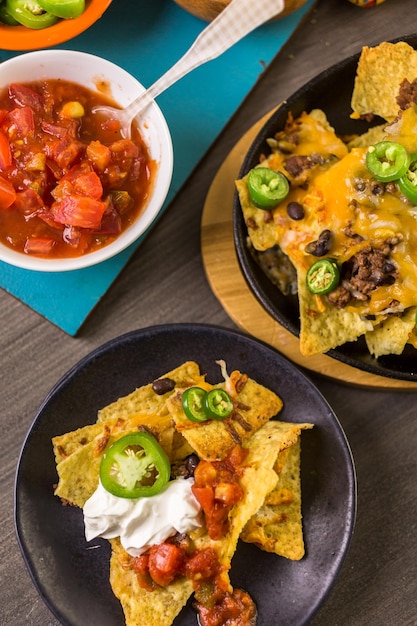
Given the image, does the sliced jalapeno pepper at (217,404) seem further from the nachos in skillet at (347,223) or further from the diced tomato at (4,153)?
the diced tomato at (4,153)

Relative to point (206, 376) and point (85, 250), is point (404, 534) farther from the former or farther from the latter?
point (85, 250)

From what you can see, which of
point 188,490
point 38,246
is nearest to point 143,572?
point 188,490

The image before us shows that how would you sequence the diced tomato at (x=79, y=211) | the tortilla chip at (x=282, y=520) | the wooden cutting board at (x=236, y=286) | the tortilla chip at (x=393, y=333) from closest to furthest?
1. the diced tomato at (x=79, y=211)
2. the tortilla chip at (x=393, y=333)
3. the tortilla chip at (x=282, y=520)
4. the wooden cutting board at (x=236, y=286)

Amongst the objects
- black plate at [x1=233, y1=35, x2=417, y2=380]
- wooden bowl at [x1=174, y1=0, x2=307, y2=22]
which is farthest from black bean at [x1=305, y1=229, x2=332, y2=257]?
wooden bowl at [x1=174, y1=0, x2=307, y2=22]

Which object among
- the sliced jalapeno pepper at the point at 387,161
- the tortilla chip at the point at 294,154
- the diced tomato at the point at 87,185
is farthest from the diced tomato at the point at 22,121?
the sliced jalapeno pepper at the point at 387,161

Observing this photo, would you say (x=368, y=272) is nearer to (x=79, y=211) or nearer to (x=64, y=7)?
(x=79, y=211)

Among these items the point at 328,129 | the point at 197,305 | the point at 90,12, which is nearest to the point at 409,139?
the point at 328,129

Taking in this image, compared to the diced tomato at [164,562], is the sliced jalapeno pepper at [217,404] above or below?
above

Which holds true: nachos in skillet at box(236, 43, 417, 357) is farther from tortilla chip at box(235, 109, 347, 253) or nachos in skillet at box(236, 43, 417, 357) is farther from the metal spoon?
the metal spoon
